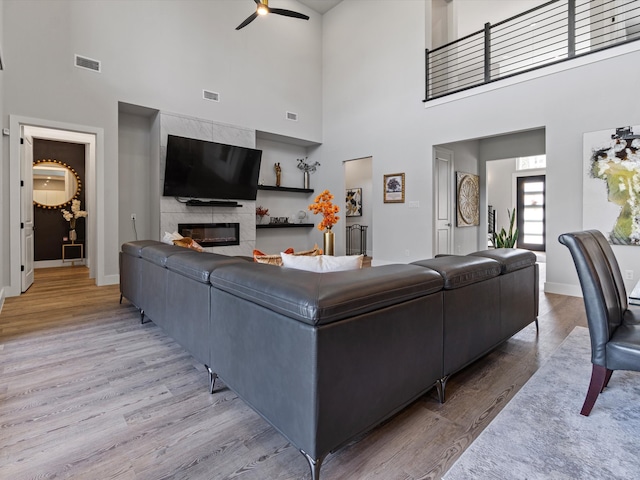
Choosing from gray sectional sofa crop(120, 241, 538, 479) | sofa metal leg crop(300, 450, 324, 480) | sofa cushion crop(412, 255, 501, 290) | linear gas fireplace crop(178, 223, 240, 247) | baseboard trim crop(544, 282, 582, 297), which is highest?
linear gas fireplace crop(178, 223, 240, 247)

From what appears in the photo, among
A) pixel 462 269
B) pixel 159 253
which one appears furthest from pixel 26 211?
pixel 462 269

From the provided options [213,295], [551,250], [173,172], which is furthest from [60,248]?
[551,250]

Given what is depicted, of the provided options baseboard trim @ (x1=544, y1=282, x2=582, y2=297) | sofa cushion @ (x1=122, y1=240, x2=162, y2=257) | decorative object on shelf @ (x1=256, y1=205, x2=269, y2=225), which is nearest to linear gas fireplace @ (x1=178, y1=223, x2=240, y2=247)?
decorative object on shelf @ (x1=256, y1=205, x2=269, y2=225)

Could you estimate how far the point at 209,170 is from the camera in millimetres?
5992

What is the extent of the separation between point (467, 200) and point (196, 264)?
633 centimetres

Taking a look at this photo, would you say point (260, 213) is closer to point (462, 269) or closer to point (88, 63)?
point (88, 63)

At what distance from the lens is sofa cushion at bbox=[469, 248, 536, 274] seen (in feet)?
7.45

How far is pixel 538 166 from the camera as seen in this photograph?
32.6 feet

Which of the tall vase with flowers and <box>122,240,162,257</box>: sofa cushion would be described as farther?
the tall vase with flowers

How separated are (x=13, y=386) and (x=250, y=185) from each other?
16.6 ft

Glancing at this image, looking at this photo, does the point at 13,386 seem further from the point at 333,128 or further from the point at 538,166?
the point at 538,166

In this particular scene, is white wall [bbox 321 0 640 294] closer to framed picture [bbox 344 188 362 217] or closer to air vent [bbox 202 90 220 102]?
framed picture [bbox 344 188 362 217]

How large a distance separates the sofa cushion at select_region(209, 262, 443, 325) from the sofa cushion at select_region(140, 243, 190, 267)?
3.12 feet

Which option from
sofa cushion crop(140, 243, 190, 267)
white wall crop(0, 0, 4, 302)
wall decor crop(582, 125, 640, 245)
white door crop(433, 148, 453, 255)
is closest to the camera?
sofa cushion crop(140, 243, 190, 267)
